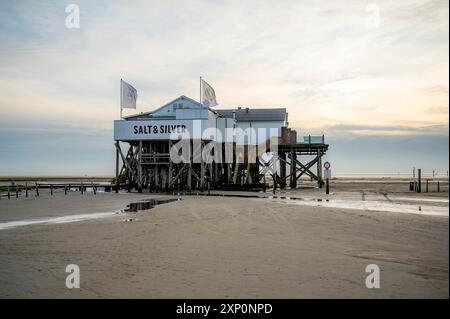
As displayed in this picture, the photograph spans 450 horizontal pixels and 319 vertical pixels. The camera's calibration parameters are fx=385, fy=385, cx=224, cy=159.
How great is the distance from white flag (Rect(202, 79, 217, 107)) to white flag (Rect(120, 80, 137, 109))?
902cm

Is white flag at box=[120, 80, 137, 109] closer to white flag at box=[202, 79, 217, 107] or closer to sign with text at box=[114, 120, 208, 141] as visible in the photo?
sign with text at box=[114, 120, 208, 141]

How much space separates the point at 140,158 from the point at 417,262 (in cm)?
3421

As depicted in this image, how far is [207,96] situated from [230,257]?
104ft

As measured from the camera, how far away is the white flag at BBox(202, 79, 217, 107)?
38.2m

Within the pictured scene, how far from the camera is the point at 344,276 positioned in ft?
23.5

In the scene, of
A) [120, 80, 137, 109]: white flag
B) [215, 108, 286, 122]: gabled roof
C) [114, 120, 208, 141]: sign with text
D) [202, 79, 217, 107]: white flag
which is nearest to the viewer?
[114, 120, 208, 141]: sign with text

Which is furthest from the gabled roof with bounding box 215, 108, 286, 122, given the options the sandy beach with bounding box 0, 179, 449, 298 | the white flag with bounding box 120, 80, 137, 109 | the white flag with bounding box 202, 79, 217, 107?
the sandy beach with bounding box 0, 179, 449, 298

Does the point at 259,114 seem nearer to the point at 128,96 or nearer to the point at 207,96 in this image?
the point at 207,96

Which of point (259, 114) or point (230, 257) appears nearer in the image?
point (230, 257)

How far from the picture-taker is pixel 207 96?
39.2m

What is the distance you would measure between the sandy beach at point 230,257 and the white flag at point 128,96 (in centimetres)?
2815

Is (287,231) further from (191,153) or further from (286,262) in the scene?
(191,153)

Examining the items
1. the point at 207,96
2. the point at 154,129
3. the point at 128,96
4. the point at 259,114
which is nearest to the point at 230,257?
the point at 154,129
